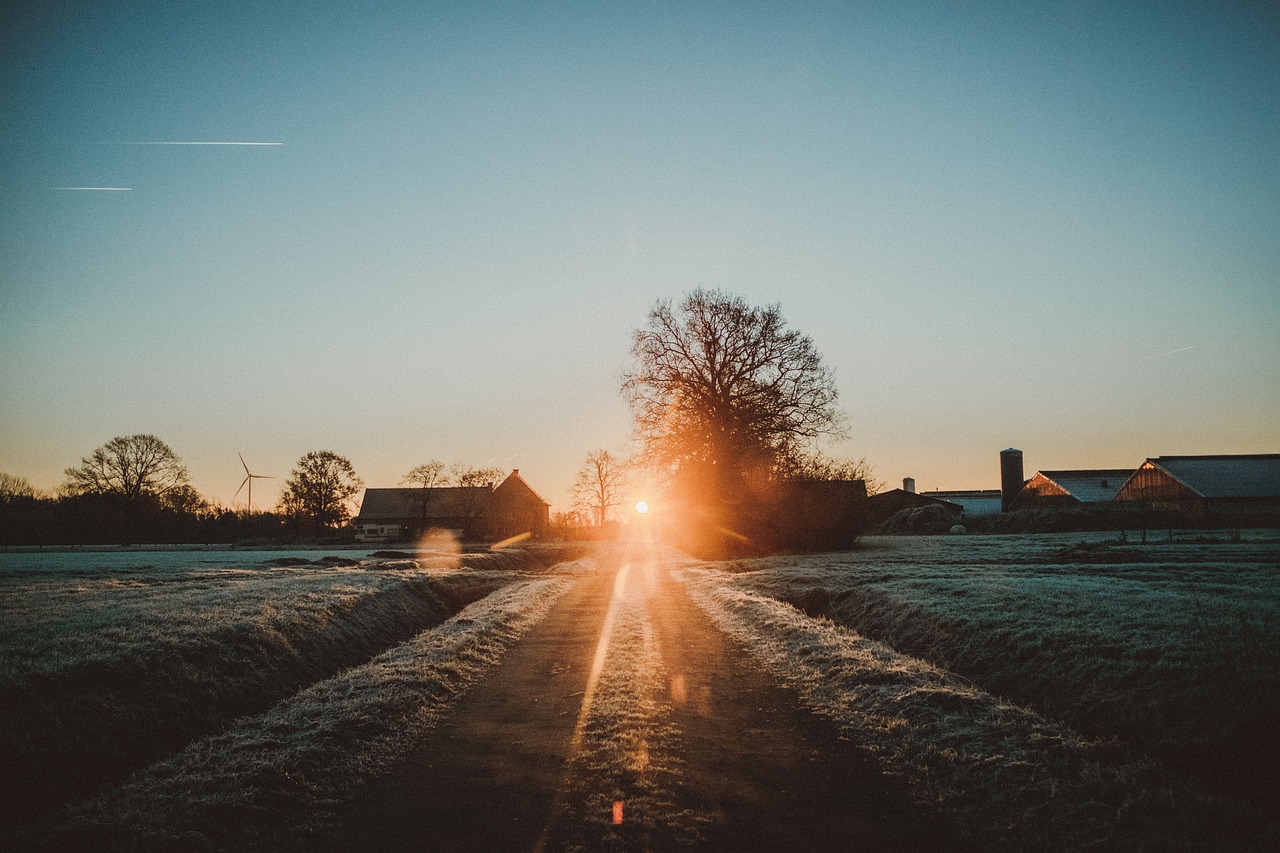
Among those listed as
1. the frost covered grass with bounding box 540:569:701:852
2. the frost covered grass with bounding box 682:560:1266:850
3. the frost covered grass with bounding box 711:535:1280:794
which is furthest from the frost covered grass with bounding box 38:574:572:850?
the frost covered grass with bounding box 711:535:1280:794

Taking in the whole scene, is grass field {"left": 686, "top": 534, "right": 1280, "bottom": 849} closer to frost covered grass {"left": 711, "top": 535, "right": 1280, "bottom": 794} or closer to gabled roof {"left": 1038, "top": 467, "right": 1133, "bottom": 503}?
frost covered grass {"left": 711, "top": 535, "right": 1280, "bottom": 794}

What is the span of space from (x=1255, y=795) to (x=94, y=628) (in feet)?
48.6

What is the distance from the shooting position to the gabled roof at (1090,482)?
65.5 meters

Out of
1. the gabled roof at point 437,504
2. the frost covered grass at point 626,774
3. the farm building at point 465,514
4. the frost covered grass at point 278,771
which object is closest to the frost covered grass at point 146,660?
Answer: the frost covered grass at point 278,771

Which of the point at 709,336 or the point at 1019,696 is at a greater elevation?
the point at 709,336

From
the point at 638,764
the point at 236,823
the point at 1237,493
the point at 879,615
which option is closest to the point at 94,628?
the point at 236,823

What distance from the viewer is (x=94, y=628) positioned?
35.1 feet

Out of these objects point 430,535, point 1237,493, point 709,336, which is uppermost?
point 709,336

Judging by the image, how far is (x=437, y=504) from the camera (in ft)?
280

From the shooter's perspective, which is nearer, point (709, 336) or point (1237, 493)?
point (709, 336)

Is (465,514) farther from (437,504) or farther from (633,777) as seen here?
(633,777)

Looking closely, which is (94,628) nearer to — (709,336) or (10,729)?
(10,729)

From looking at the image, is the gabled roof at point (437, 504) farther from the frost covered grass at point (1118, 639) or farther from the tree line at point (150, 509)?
the frost covered grass at point (1118, 639)

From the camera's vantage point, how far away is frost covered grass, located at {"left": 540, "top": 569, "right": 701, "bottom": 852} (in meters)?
4.77
